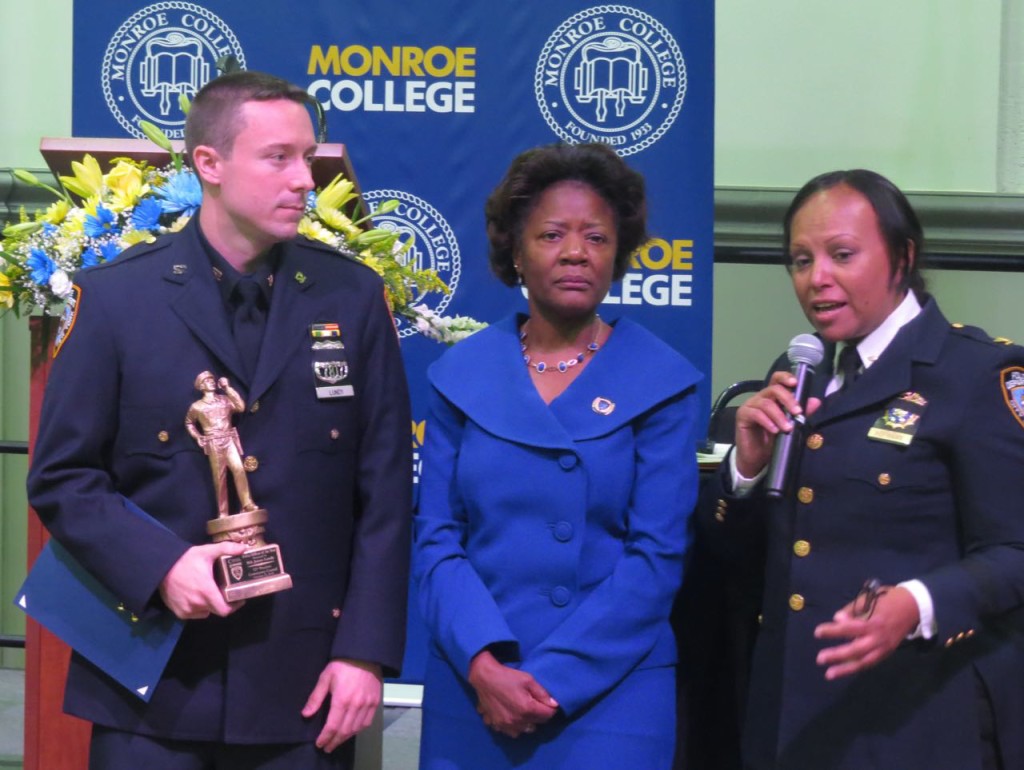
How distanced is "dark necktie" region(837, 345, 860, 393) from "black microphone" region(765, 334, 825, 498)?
0.11ft

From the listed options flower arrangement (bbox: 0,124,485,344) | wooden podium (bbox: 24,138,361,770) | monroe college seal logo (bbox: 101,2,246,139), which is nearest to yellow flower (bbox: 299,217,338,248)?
flower arrangement (bbox: 0,124,485,344)

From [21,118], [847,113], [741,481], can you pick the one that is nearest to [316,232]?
[741,481]

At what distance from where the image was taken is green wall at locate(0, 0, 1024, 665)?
538cm

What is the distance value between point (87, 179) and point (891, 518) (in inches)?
60.4

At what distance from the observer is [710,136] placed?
14.8 ft

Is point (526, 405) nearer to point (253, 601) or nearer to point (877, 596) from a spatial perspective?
point (253, 601)

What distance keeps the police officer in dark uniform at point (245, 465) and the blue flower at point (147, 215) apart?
289 mm

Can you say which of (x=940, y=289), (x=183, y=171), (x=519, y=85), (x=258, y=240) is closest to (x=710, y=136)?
(x=519, y=85)

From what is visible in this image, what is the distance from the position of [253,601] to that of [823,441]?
2.82ft

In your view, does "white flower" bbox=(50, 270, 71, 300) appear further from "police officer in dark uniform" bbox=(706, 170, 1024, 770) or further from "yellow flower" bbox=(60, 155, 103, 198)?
"police officer in dark uniform" bbox=(706, 170, 1024, 770)

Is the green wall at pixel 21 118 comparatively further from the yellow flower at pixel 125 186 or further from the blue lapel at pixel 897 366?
the blue lapel at pixel 897 366

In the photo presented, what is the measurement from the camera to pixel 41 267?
8.07 ft

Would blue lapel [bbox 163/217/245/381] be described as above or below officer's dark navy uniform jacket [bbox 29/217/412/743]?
above

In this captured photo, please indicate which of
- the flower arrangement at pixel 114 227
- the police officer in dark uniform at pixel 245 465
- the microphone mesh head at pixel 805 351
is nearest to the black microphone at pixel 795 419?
the microphone mesh head at pixel 805 351
